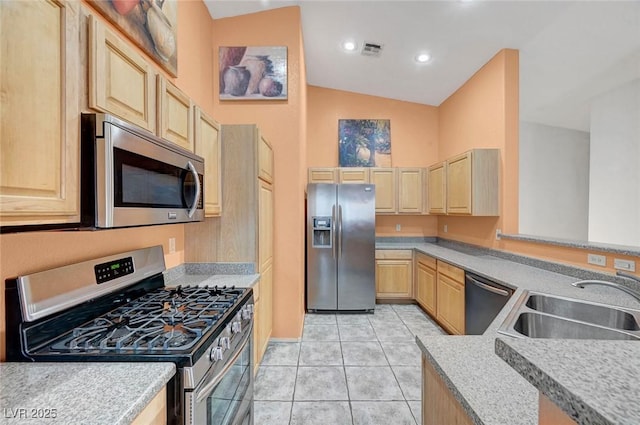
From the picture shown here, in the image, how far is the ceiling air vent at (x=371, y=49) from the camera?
11.0ft

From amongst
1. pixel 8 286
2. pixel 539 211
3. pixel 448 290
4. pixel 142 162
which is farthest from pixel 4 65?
pixel 539 211

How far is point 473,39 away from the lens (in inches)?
120

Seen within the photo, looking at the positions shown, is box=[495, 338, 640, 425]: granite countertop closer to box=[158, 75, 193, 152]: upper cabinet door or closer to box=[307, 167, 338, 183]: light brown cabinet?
box=[158, 75, 193, 152]: upper cabinet door

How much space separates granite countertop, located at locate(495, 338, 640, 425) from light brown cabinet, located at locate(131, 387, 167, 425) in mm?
983

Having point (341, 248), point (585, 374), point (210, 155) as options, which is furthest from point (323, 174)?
point (585, 374)

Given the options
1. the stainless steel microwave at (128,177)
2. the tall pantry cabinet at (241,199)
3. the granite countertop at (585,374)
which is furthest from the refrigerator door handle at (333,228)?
the granite countertop at (585,374)

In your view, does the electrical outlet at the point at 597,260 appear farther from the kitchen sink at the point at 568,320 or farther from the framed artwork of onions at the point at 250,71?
the framed artwork of onions at the point at 250,71

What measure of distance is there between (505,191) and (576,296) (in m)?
1.66

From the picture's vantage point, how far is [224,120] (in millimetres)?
3012

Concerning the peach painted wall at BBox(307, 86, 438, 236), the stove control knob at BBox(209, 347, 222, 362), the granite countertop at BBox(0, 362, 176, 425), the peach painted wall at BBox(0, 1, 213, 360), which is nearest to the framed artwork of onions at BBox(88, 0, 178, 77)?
the peach painted wall at BBox(0, 1, 213, 360)

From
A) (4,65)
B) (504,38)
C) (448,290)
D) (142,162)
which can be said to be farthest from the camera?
(448,290)

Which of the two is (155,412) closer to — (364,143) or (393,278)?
(393,278)

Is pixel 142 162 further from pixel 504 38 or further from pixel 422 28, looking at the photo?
pixel 504 38

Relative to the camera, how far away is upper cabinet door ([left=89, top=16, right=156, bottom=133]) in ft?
3.27
